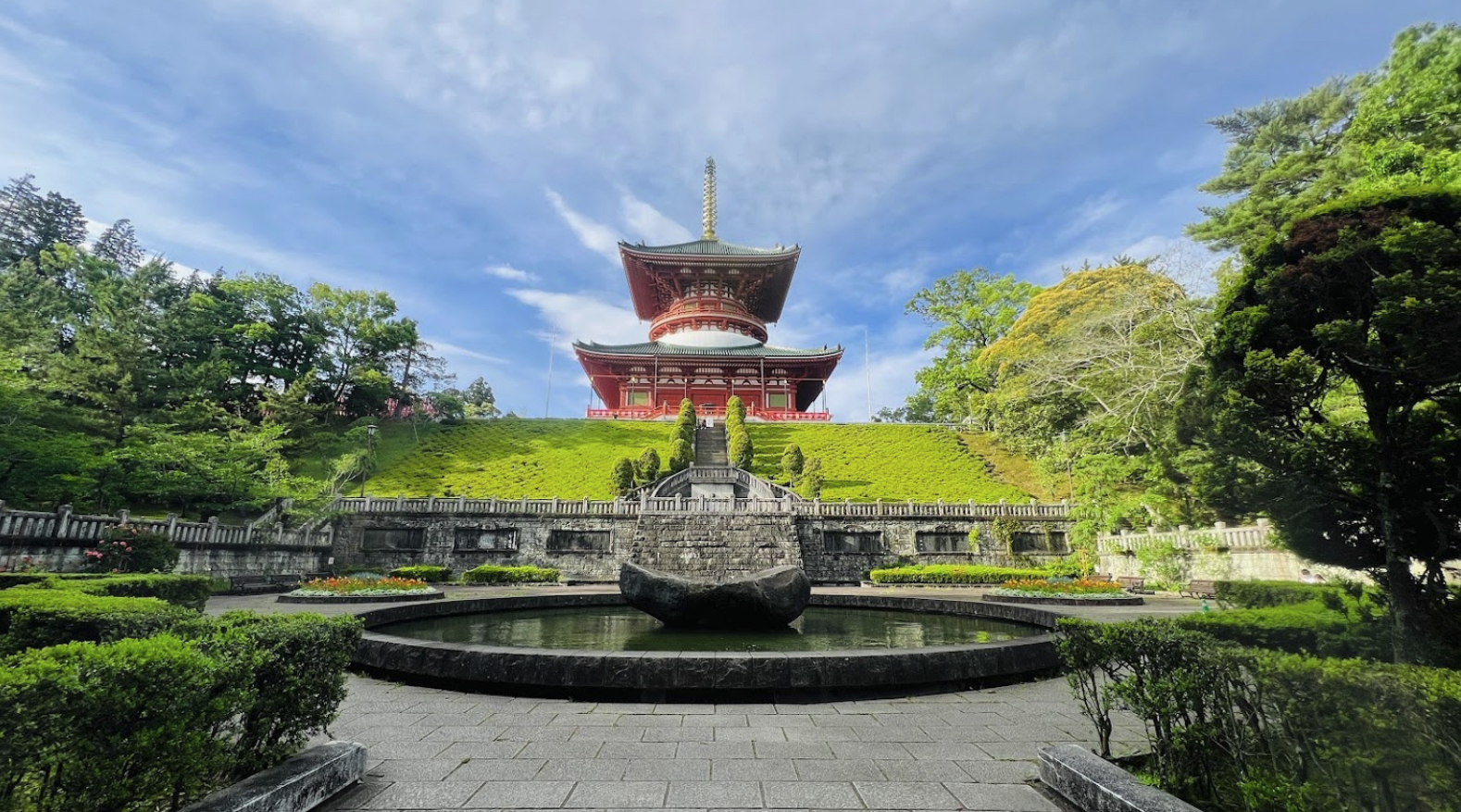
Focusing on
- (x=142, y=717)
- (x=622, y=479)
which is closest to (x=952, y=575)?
(x=622, y=479)

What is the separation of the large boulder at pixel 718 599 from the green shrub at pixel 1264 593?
25.0 feet

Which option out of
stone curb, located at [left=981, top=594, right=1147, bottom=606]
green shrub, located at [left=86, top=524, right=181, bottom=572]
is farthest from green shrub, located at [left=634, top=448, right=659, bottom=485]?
stone curb, located at [left=981, top=594, right=1147, bottom=606]

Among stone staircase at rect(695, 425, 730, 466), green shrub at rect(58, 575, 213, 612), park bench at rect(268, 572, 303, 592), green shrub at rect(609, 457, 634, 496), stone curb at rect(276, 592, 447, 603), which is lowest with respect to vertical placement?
park bench at rect(268, 572, 303, 592)

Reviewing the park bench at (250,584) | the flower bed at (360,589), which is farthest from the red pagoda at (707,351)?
the flower bed at (360,589)

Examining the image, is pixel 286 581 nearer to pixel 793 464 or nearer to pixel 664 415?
pixel 793 464

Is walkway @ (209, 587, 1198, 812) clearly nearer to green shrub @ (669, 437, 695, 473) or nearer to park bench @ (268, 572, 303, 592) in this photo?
park bench @ (268, 572, 303, 592)

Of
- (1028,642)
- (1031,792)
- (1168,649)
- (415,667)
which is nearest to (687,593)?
(415,667)

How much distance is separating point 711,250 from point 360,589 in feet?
132

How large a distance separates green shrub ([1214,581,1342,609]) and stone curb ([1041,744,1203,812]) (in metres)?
8.15

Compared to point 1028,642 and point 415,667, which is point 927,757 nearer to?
point 1028,642

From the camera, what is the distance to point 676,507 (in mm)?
23531

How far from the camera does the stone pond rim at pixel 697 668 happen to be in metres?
5.66

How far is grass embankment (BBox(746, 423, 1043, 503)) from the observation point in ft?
97.9

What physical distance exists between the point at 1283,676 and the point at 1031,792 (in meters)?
1.59
